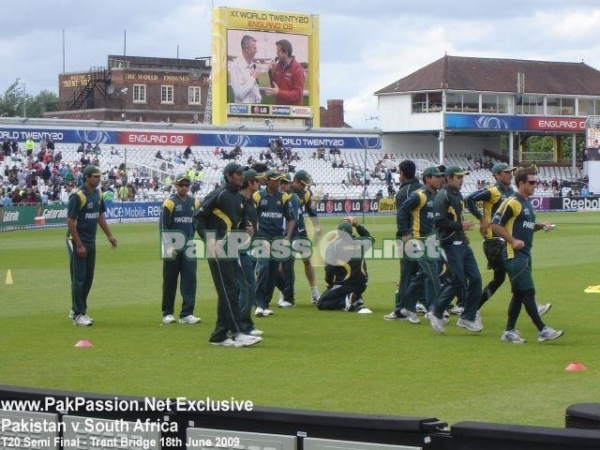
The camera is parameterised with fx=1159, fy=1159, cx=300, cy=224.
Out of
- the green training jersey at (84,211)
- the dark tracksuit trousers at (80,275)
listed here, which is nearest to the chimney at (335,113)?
the green training jersey at (84,211)

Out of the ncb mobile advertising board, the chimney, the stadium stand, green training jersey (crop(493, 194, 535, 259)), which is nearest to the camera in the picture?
green training jersey (crop(493, 194, 535, 259))

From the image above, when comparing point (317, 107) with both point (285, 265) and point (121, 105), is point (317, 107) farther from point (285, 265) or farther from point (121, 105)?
point (285, 265)

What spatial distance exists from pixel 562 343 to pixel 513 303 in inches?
30.7

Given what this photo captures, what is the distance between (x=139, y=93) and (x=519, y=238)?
8079 cm

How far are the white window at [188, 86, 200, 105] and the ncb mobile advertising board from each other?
106 feet

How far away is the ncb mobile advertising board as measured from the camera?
2405 inches

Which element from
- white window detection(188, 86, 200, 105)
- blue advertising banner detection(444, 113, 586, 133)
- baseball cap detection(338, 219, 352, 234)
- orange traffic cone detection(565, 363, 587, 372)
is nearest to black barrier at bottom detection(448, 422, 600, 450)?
orange traffic cone detection(565, 363, 587, 372)

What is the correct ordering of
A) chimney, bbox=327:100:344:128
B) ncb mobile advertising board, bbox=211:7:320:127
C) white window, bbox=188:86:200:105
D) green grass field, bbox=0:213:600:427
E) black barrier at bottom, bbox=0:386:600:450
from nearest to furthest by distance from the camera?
1. black barrier at bottom, bbox=0:386:600:450
2. green grass field, bbox=0:213:600:427
3. ncb mobile advertising board, bbox=211:7:320:127
4. chimney, bbox=327:100:344:128
5. white window, bbox=188:86:200:105

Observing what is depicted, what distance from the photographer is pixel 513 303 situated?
1326cm

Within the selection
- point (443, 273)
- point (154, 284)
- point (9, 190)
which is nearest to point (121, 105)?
point (9, 190)

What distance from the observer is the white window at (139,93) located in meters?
91.4

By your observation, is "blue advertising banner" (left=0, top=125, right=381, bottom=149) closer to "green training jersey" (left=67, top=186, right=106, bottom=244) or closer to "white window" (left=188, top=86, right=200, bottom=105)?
"white window" (left=188, top=86, right=200, bottom=105)

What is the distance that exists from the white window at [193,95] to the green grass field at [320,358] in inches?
2970

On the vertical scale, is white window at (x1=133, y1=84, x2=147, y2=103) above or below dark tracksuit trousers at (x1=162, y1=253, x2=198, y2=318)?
above
